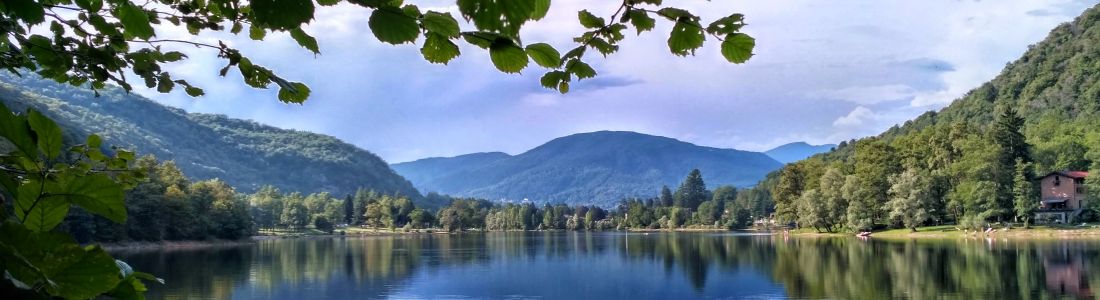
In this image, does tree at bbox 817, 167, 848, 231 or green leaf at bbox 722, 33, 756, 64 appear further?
tree at bbox 817, 167, 848, 231

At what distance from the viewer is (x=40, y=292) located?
1.20m

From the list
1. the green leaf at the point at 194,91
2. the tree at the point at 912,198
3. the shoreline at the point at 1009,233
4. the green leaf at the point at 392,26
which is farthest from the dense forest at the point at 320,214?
the tree at the point at 912,198

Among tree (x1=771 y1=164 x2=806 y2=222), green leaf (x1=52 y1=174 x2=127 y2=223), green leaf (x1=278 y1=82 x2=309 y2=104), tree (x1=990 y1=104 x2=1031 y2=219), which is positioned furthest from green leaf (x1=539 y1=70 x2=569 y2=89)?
tree (x1=771 y1=164 x2=806 y2=222)

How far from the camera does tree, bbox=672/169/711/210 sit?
17666 centimetres

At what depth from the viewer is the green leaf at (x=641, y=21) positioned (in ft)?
7.13

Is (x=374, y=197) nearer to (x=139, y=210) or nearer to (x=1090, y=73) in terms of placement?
(x=139, y=210)

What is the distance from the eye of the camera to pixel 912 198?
2494 inches

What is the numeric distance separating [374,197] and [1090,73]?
143 m

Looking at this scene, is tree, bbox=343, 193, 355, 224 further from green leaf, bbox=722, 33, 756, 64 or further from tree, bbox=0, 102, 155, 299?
tree, bbox=0, 102, 155, 299

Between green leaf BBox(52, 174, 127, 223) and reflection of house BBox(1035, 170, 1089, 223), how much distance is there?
7561cm

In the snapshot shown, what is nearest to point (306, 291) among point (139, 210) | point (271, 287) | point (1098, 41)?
point (271, 287)

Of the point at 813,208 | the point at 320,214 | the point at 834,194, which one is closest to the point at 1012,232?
the point at 834,194

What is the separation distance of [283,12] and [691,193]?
181m

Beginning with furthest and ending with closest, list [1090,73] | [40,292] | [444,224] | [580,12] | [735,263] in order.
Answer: [444,224] → [1090,73] → [735,263] → [580,12] → [40,292]
